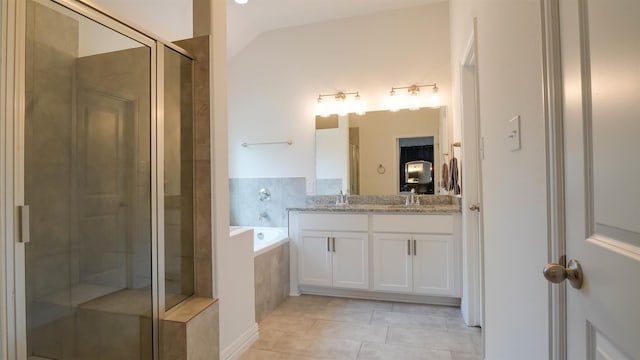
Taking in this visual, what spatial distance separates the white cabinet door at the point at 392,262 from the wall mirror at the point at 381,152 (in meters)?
0.61

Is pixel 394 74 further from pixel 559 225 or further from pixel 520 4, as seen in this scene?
pixel 559 225

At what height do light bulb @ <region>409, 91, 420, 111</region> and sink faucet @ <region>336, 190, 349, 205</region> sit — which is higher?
light bulb @ <region>409, 91, 420, 111</region>

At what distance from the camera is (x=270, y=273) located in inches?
110

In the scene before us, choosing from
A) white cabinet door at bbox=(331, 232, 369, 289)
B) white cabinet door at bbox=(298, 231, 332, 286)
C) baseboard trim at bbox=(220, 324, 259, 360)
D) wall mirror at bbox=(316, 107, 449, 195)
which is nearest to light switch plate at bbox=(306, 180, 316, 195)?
wall mirror at bbox=(316, 107, 449, 195)

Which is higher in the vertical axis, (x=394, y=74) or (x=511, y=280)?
(x=394, y=74)

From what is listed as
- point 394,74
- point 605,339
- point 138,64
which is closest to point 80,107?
point 138,64

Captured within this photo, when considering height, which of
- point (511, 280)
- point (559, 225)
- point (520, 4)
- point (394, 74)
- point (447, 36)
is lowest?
point (511, 280)

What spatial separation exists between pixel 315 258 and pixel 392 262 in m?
0.73

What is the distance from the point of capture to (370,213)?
9.76ft

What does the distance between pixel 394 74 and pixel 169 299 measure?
9.39 feet

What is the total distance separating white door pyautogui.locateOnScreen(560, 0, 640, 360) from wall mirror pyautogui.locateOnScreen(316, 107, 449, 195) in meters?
2.53

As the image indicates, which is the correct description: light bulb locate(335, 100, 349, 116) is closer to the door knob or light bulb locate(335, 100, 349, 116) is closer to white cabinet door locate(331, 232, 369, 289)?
white cabinet door locate(331, 232, 369, 289)

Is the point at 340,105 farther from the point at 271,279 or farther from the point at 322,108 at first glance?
the point at 271,279

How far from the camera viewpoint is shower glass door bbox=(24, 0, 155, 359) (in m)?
1.18
